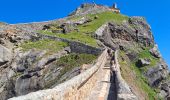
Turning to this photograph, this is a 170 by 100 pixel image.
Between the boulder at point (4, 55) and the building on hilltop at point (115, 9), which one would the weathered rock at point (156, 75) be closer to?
the boulder at point (4, 55)

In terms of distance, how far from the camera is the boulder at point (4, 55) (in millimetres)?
58750

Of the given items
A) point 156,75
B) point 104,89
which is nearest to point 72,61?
point 156,75

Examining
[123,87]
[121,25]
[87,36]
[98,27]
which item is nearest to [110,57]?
[87,36]

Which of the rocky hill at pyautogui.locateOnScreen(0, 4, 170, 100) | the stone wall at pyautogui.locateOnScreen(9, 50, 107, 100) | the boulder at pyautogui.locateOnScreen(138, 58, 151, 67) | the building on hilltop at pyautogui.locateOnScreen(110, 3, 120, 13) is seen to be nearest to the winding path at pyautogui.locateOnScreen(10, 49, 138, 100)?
the stone wall at pyautogui.locateOnScreen(9, 50, 107, 100)

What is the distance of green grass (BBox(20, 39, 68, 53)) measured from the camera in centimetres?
5951

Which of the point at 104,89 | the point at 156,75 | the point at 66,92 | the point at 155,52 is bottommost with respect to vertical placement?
the point at 156,75

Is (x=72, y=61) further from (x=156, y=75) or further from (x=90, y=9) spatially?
(x=90, y=9)

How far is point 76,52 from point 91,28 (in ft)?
66.0

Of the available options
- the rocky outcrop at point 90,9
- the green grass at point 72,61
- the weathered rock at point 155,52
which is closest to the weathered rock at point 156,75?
the weathered rock at point 155,52

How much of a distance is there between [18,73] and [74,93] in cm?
3702

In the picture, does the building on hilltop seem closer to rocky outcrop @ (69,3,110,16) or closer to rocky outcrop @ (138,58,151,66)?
rocky outcrop @ (69,3,110,16)

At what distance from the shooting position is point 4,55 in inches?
2349

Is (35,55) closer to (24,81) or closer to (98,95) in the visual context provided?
(24,81)

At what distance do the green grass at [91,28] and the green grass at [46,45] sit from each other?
446 centimetres
